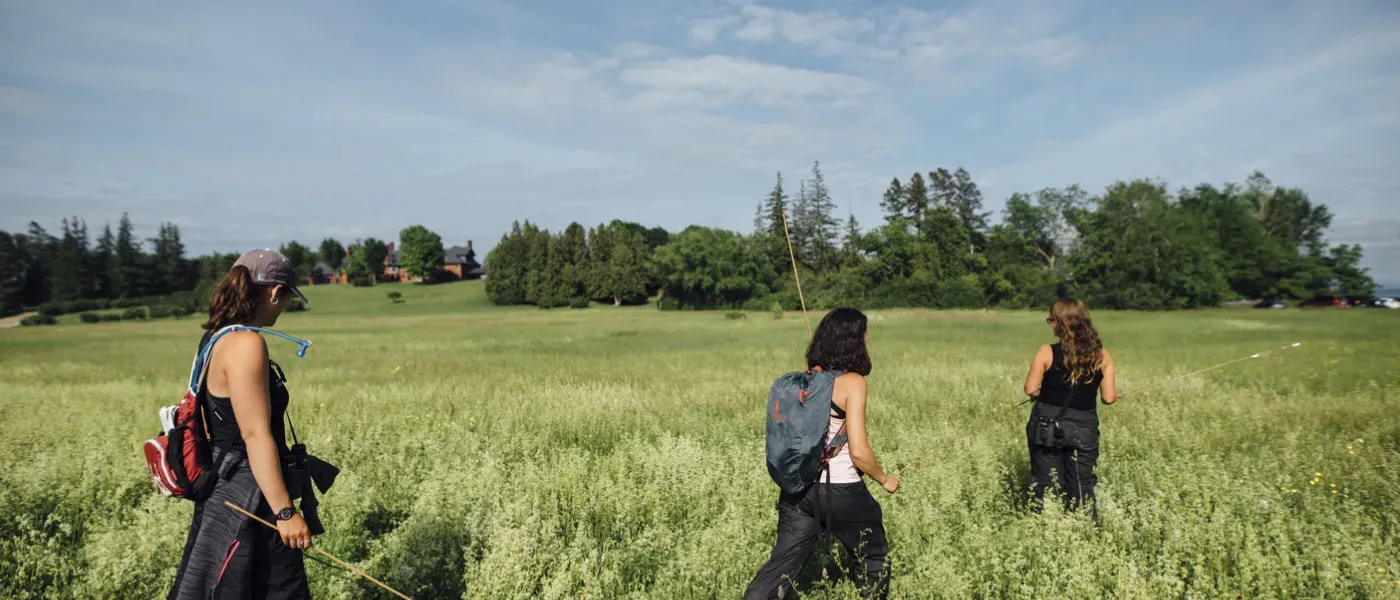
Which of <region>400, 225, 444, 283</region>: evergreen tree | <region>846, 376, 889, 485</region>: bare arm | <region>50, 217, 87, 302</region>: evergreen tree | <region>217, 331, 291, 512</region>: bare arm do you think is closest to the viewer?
<region>217, 331, 291, 512</region>: bare arm

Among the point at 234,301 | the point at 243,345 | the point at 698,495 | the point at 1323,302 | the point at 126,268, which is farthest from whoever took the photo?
the point at 126,268

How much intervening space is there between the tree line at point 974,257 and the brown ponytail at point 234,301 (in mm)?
65299

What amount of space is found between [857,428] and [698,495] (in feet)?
9.08

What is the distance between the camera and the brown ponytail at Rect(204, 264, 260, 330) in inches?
114

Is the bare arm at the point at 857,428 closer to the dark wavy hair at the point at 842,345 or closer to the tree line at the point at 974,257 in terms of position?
the dark wavy hair at the point at 842,345

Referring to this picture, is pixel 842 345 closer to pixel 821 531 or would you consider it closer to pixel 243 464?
pixel 821 531

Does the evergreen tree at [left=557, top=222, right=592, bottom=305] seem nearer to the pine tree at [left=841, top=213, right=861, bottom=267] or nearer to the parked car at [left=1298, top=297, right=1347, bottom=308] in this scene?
the pine tree at [left=841, top=213, right=861, bottom=267]

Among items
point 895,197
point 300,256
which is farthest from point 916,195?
point 300,256

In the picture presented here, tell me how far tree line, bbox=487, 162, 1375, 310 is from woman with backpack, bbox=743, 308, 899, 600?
64.0m

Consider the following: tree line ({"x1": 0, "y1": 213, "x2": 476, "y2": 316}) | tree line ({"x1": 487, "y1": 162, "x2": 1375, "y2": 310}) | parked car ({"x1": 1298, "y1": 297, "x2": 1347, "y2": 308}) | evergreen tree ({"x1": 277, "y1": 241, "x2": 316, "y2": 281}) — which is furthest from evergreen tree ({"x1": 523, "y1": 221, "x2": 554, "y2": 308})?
parked car ({"x1": 1298, "y1": 297, "x2": 1347, "y2": 308})

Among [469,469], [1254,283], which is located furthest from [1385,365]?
[1254,283]

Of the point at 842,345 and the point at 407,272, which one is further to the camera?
the point at 407,272

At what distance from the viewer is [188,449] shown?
9.51ft

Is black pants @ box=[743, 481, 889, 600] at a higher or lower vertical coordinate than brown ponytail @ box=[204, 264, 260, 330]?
lower
